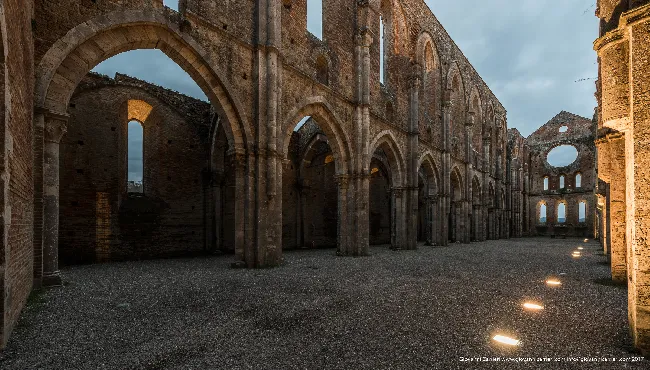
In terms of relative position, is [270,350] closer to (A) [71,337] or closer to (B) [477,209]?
(A) [71,337]

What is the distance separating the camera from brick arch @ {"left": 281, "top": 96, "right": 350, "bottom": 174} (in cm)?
1048

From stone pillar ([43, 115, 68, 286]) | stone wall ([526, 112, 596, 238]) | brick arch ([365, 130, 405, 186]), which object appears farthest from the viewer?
stone wall ([526, 112, 596, 238])

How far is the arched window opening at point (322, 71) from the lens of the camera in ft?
39.6

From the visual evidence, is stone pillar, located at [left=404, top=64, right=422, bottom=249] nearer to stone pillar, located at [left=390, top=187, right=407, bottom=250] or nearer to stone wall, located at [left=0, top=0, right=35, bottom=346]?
stone pillar, located at [left=390, top=187, right=407, bottom=250]

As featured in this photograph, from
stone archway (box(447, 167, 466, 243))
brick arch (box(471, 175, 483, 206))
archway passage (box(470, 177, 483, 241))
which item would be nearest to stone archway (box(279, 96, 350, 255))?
stone archway (box(447, 167, 466, 243))

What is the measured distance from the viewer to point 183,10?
800 centimetres

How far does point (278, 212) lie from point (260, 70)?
→ 4.03 metres

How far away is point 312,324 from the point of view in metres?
4.32

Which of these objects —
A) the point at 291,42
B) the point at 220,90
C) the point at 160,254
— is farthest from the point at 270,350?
the point at 160,254

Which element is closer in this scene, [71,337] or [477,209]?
[71,337]

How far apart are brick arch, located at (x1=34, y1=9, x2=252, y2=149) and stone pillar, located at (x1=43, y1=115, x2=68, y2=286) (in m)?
0.32

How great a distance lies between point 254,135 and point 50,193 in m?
4.66

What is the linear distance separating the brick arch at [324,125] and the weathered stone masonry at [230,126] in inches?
2.2

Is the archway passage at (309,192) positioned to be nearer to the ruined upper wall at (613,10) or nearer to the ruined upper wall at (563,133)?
the ruined upper wall at (613,10)
